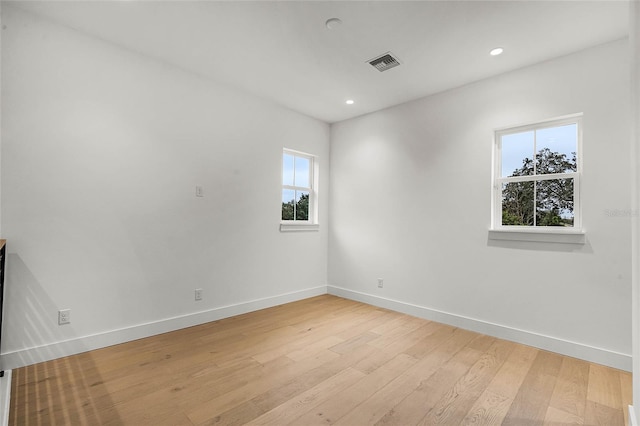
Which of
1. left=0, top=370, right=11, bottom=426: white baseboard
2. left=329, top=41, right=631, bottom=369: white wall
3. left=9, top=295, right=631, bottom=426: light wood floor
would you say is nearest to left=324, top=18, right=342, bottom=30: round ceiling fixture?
left=329, top=41, right=631, bottom=369: white wall

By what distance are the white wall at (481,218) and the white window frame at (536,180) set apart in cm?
7

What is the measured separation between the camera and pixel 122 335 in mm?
2768

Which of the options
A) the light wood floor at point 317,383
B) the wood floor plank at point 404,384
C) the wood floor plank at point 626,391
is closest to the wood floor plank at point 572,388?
the light wood floor at point 317,383

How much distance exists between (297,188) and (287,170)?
0.30 meters

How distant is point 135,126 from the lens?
2.87 metres

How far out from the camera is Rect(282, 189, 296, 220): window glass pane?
433cm

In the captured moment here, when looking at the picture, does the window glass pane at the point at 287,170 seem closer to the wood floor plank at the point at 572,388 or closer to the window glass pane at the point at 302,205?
the window glass pane at the point at 302,205

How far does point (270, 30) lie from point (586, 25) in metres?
2.50

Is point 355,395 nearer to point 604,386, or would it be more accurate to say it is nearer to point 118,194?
point 604,386

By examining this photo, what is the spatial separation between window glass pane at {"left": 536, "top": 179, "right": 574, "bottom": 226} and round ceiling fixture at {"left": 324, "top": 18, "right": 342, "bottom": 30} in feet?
7.98

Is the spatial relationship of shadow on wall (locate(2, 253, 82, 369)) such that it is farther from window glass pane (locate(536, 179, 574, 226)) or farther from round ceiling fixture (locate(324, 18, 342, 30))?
window glass pane (locate(536, 179, 574, 226))

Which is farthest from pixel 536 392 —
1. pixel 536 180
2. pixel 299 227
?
pixel 299 227

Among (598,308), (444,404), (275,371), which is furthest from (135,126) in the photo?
(598,308)

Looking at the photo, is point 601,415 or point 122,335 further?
point 122,335
